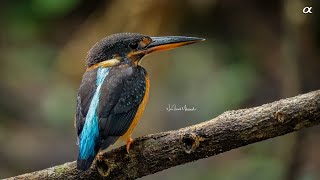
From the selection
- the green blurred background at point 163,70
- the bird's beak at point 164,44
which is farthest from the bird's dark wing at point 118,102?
the green blurred background at point 163,70

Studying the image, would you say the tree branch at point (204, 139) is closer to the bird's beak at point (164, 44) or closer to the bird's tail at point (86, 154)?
the bird's tail at point (86, 154)

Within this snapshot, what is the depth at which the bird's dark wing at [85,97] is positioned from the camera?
3.43m

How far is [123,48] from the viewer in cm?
Answer: 379

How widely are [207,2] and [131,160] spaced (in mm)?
4687

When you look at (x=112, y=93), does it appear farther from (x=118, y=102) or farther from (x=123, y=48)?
(x=123, y=48)

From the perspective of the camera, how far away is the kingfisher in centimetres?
332

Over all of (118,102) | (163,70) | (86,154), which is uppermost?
(163,70)

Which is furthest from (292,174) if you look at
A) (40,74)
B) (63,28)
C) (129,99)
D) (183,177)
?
(63,28)

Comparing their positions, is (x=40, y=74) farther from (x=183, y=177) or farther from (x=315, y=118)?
(x=315, y=118)

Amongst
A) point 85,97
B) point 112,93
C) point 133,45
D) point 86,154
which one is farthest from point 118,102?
point 133,45

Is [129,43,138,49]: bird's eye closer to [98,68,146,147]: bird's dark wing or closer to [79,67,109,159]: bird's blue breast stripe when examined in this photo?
[98,68,146,147]: bird's dark wing

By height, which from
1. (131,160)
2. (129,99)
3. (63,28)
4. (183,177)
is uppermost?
(63,28)

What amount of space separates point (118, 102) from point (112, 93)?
5 cm

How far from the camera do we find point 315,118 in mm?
3006
